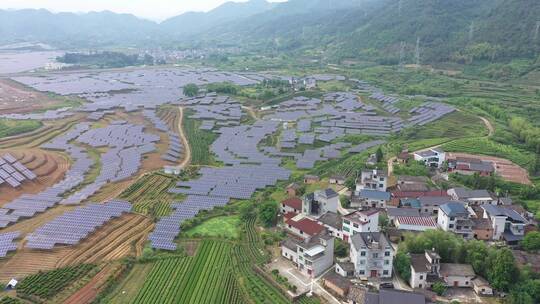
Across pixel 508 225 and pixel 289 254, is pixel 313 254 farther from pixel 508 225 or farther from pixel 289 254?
pixel 508 225

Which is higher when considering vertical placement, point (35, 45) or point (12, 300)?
point (35, 45)

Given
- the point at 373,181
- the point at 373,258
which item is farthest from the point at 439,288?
the point at 373,181

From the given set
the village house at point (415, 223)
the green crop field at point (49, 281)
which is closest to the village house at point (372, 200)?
the village house at point (415, 223)

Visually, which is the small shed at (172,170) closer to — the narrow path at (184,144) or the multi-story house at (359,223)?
the narrow path at (184,144)

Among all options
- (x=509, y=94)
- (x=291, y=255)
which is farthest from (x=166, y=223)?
(x=509, y=94)

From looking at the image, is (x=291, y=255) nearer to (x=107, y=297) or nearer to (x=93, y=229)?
(x=107, y=297)
